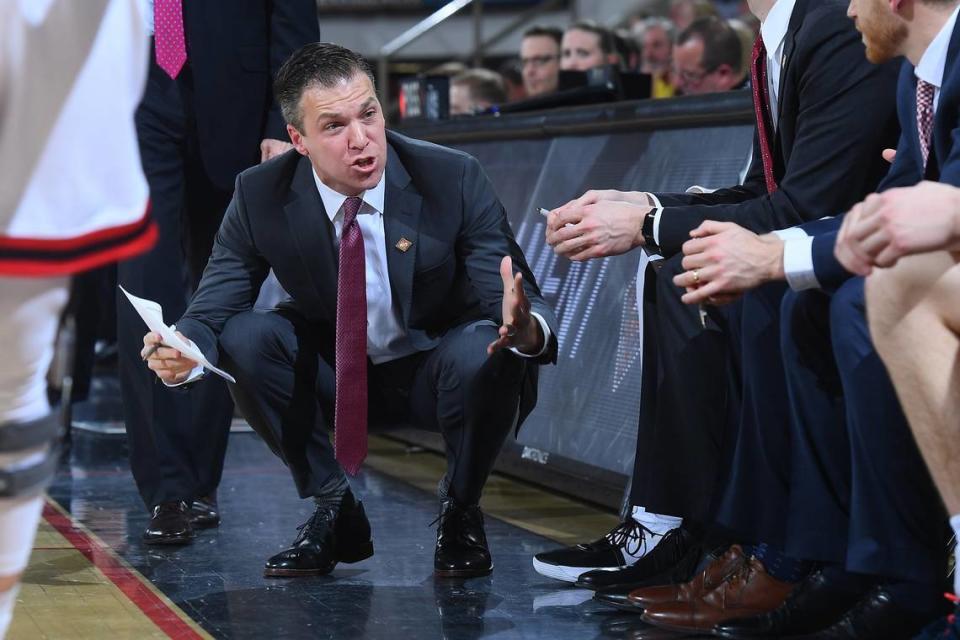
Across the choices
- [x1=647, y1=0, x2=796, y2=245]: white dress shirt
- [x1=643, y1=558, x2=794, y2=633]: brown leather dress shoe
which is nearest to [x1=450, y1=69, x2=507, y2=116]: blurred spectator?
[x1=647, y1=0, x2=796, y2=245]: white dress shirt

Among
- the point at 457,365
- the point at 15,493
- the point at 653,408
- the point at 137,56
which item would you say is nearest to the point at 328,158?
the point at 457,365

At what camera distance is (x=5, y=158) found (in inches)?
75.2

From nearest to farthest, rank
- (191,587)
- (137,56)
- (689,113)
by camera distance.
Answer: (137,56)
(191,587)
(689,113)

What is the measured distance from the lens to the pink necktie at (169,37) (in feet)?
12.9

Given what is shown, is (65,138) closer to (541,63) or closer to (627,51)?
(541,63)

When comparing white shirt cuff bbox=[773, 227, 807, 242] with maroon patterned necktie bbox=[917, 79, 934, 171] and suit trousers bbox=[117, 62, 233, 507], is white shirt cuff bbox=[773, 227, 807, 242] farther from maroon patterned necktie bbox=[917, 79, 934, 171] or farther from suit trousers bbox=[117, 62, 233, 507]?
suit trousers bbox=[117, 62, 233, 507]

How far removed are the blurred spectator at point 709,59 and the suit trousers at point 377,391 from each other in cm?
315

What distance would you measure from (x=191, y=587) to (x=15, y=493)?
4.35ft

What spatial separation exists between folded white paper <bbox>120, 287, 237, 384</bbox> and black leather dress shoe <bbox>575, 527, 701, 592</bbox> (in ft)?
3.06

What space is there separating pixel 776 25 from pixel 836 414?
0.90 m

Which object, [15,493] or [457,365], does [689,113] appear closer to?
[457,365]

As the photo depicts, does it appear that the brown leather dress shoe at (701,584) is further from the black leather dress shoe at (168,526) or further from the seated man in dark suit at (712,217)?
the black leather dress shoe at (168,526)

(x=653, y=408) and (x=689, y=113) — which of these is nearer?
(x=653, y=408)

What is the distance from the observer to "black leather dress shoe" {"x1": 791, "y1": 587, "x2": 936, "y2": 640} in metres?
2.55
